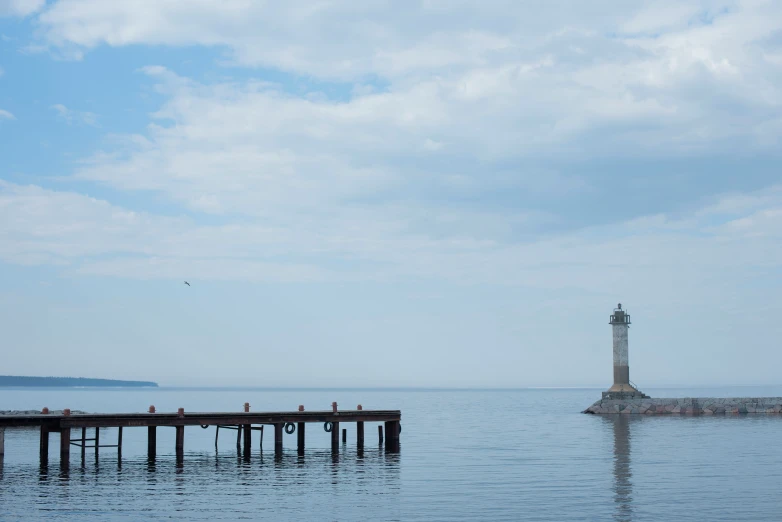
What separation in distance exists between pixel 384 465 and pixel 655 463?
46.3 ft

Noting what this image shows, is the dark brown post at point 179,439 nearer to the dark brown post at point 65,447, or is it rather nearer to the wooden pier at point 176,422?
the wooden pier at point 176,422

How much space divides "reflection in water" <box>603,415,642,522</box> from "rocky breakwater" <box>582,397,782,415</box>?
16.6 meters

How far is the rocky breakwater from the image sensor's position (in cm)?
8931

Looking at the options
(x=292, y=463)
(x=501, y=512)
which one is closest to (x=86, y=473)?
(x=292, y=463)

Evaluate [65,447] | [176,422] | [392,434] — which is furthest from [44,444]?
[392,434]

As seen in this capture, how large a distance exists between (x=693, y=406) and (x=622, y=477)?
56.5 meters

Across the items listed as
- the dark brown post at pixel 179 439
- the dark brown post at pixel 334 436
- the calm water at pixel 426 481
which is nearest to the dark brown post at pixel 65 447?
the calm water at pixel 426 481

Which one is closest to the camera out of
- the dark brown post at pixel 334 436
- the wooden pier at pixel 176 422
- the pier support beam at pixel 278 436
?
the wooden pier at pixel 176 422

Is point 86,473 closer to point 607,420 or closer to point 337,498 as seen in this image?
point 337,498

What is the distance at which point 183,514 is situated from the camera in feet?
99.4

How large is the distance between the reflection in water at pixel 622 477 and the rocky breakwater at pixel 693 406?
655 inches

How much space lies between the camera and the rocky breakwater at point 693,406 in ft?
293

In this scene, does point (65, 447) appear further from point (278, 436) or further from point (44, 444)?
point (278, 436)

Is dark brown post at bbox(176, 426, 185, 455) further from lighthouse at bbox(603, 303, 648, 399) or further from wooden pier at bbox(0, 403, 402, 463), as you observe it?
lighthouse at bbox(603, 303, 648, 399)
